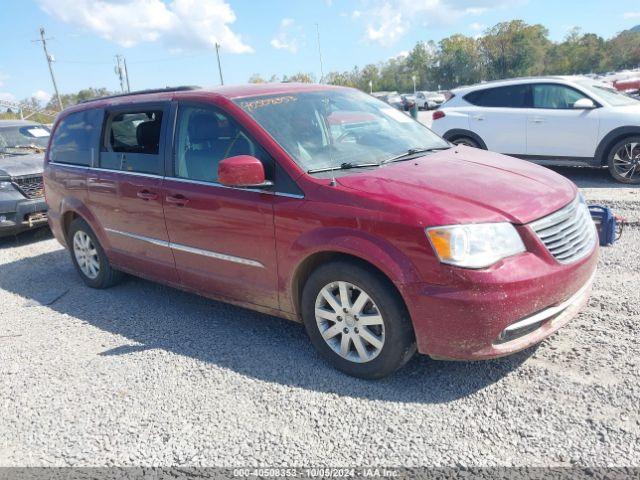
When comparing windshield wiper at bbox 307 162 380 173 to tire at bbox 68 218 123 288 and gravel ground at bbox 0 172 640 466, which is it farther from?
tire at bbox 68 218 123 288

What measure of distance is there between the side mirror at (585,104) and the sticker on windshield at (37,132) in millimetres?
9120

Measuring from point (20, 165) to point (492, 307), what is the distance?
7.56m

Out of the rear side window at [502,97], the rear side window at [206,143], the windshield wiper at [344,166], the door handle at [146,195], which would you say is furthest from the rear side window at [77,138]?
the rear side window at [502,97]

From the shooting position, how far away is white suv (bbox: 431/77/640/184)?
7930 millimetres

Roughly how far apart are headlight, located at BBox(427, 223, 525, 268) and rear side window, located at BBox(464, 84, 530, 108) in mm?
6844

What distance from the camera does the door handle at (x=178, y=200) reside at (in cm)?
406

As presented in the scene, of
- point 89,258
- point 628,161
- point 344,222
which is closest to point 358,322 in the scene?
point 344,222

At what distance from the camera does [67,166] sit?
5480 mm

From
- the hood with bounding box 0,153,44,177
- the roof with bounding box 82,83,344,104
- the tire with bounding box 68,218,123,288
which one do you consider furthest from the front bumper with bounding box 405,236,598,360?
the hood with bounding box 0,153,44,177

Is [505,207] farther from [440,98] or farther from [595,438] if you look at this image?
[440,98]

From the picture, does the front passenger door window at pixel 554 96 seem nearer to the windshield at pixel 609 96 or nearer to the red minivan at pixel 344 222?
the windshield at pixel 609 96

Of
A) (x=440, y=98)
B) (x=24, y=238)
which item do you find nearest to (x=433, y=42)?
(x=440, y=98)

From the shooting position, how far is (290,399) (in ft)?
10.6

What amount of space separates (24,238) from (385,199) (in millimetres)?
7242
